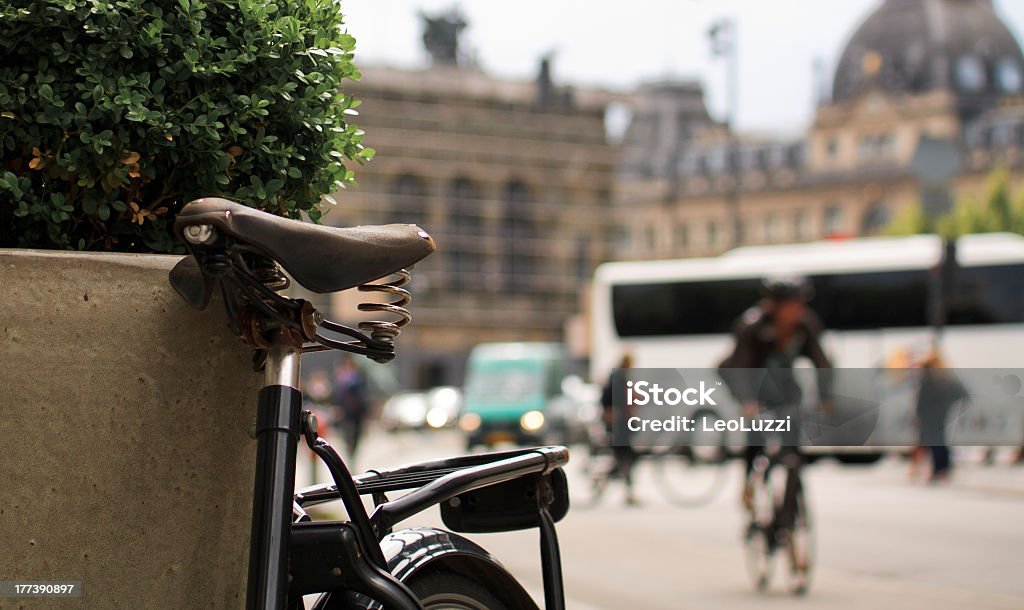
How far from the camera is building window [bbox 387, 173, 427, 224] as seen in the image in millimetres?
82750

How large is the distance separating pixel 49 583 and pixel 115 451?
234 mm

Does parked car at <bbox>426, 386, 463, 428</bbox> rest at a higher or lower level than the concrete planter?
higher

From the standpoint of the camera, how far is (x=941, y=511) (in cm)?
1589

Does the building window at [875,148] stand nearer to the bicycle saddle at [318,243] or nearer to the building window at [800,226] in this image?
the building window at [800,226]

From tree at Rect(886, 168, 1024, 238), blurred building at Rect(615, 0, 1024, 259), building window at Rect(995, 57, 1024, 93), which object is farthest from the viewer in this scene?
building window at Rect(995, 57, 1024, 93)

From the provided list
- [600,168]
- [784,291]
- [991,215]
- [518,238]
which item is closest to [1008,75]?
[600,168]

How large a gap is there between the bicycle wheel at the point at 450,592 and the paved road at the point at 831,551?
0.83 meters

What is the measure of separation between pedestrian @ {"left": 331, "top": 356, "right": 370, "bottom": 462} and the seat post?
62.7 feet

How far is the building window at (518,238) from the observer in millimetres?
85000

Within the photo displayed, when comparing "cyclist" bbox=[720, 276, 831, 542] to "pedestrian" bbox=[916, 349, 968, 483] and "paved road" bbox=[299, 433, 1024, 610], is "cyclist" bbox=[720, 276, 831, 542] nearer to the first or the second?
"paved road" bbox=[299, 433, 1024, 610]

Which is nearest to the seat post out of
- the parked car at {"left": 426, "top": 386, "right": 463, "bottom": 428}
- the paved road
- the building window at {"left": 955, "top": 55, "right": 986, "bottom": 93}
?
the paved road

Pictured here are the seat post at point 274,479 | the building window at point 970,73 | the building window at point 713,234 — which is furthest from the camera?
the building window at point 713,234

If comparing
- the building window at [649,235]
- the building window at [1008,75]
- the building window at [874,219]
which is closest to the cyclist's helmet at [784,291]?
the building window at [874,219]

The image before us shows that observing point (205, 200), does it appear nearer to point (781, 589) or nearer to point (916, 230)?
point (781, 589)
